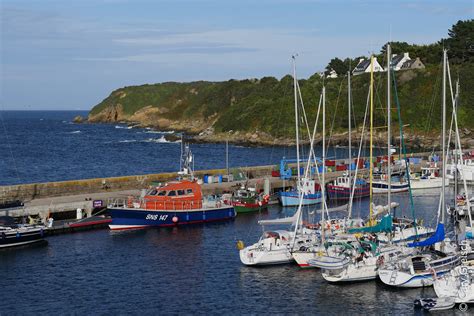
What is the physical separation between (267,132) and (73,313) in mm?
102158

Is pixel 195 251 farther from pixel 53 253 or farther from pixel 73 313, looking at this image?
pixel 73 313

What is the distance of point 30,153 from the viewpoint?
124 meters

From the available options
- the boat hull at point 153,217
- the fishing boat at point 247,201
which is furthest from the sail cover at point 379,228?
the fishing boat at point 247,201

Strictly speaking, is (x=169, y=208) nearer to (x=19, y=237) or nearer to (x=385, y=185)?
(x=19, y=237)

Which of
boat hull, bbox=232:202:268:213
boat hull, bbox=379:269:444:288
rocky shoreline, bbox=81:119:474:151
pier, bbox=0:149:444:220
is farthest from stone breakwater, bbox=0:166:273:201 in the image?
rocky shoreline, bbox=81:119:474:151

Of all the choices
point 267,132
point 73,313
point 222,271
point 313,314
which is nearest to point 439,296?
point 313,314

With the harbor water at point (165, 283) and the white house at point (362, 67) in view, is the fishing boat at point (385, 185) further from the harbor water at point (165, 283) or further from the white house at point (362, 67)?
the white house at point (362, 67)

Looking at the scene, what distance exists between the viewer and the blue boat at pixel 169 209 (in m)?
48.4

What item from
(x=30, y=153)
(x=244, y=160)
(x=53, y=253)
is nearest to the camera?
(x=53, y=253)

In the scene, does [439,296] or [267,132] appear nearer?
[439,296]

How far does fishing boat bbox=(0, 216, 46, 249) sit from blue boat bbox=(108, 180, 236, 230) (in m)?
6.01

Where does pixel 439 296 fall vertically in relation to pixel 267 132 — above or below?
below

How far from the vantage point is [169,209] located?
49.5m

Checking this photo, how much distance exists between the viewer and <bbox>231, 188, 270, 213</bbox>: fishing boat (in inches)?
2160
